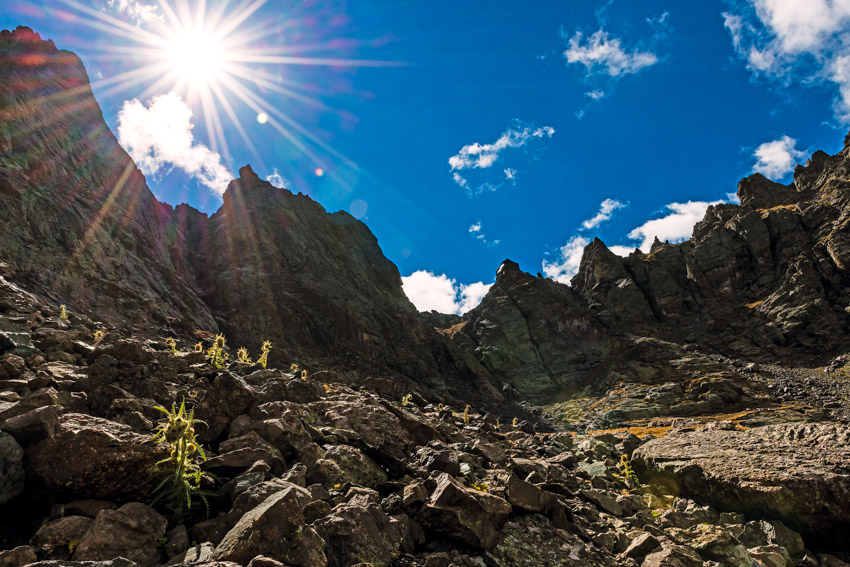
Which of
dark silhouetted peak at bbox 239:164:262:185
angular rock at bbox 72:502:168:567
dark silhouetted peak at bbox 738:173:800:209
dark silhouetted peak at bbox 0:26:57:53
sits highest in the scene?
dark silhouetted peak at bbox 239:164:262:185

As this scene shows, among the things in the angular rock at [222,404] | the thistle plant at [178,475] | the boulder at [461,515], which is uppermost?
the angular rock at [222,404]

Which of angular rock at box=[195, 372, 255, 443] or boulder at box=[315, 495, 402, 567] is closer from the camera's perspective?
boulder at box=[315, 495, 402, 567]

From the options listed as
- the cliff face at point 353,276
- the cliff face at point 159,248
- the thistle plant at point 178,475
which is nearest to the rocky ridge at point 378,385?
the thistle plant at point 178,475

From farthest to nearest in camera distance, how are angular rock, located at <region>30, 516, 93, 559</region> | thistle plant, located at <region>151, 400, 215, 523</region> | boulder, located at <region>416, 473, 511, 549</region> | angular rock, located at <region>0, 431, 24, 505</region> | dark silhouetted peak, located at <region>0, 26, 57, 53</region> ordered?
dark silhouetted peak, located at <region>0, 26, 57, 53</region> → boulder, located at <region>416, 473, 511, 549</region> → thistle plant, located at <region>151, 400, 215, 523</region> → angular rock, located at <region>0, 431, 24, 505</region> → angular rock, located at <region>30, 516, 93, 559</region>

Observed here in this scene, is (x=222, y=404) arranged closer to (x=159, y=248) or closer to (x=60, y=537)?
(x=60, y=537)

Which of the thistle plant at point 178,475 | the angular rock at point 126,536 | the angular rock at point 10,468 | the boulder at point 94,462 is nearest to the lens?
the angular rock at point 126,536

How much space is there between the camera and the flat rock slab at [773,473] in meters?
12.8

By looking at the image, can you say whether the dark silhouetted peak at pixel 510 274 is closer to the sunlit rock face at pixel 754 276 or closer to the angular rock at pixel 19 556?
the sunlit rock face at pixel 754 276

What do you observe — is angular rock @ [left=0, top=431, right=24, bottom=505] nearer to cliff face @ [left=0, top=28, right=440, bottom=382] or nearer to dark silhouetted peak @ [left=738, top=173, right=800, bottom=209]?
cliff face @ [left=0, top=28, right=440, bottom=382]

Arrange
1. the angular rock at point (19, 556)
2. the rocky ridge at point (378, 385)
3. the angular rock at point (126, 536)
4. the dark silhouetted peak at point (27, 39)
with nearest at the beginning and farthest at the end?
the angular rock at point (19, 556)
the angular rock at point (126, 536)
the rocky ridge at point (378, 385)
the dark silhouetted peak at point (27, 39)

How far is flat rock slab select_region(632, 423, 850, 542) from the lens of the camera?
505 inches

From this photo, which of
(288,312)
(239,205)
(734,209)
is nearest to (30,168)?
(288,312)

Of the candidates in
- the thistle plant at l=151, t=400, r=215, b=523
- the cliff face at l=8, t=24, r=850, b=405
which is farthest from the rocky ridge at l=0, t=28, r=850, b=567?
the cliff face at l=8, t=24, r=850, b=405

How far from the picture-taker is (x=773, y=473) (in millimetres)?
14500
